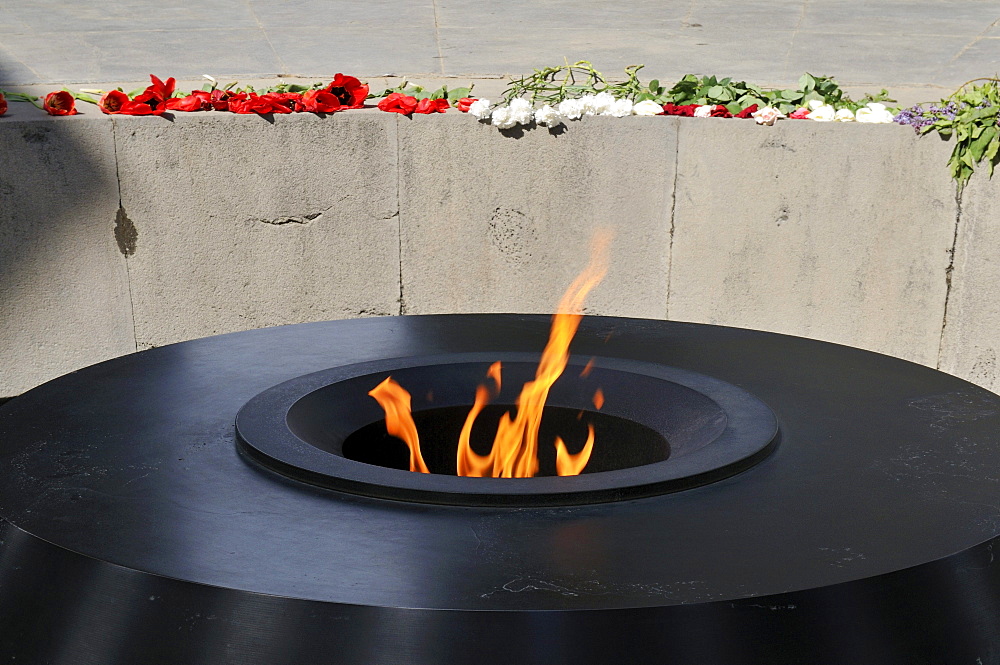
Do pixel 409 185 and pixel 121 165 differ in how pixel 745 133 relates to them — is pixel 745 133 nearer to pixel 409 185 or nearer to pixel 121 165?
pixel 409 185

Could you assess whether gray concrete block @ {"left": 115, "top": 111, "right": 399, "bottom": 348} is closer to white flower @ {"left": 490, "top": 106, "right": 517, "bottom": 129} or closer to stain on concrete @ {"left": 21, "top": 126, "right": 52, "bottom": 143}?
stain on concrete @ {"left": 21, "top": 126, "right": 52, "bottom": 143}

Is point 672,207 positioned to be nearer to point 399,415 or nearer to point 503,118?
point 503,118

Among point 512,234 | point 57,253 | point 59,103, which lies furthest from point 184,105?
point 512,234

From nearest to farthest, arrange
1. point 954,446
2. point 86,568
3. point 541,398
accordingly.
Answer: point 86,568
point 954,446
point 541,398

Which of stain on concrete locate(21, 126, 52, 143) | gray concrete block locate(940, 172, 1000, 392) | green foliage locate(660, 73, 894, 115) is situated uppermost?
green foliage locate(660, 73, 894, 115)

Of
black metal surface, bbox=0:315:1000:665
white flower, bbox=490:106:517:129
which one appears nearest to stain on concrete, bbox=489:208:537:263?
white flower, bbox=490:106:517:129

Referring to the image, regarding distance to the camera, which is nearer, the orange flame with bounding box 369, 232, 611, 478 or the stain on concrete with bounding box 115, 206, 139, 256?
the orange flame with bounding box 369, 232, 611, 478

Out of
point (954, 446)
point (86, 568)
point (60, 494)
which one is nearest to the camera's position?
point (86, 568)

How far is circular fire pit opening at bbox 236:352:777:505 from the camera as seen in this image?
2082 mm

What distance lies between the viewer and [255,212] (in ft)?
17.1

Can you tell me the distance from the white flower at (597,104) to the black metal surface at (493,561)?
3021mm

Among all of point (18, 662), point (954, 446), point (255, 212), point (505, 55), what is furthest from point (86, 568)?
point (505, 55)

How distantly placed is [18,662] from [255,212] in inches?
140

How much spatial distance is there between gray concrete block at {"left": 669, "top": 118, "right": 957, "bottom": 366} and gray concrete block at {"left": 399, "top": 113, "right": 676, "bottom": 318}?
152 mm
